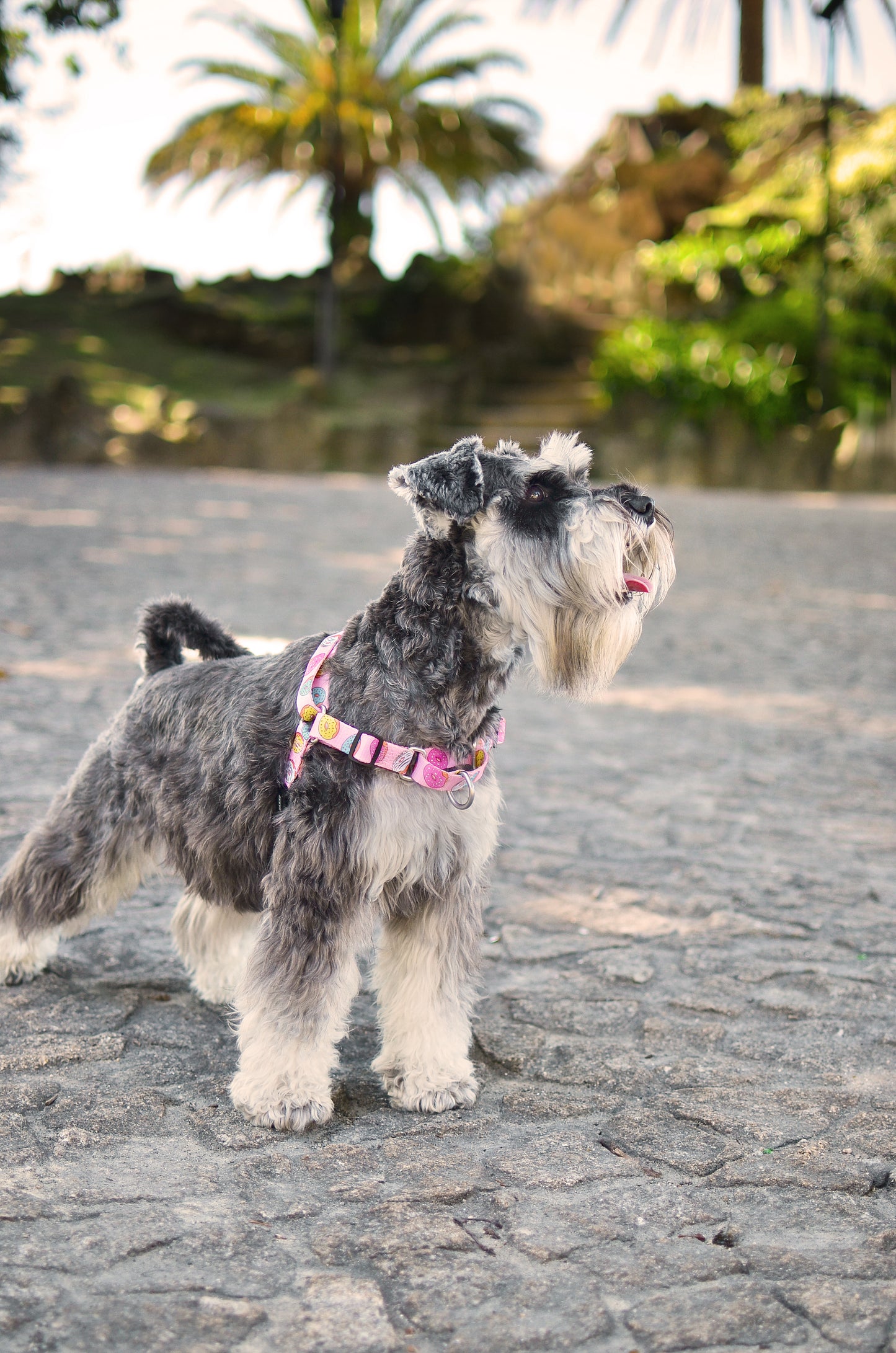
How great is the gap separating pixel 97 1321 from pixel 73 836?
62.8 inches

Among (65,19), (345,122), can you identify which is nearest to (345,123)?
(345,122)

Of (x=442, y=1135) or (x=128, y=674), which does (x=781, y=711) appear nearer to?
(x=128, y=674)

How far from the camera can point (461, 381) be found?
24.4m

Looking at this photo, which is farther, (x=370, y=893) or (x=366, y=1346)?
(x=370, y=893)

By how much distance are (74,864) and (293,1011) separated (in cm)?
95

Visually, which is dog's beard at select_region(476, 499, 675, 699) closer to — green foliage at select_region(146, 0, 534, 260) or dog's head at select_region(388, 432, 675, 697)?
dog's head at select_region(388, 432, 675, 697)

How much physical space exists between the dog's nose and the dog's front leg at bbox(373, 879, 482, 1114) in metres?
1.03

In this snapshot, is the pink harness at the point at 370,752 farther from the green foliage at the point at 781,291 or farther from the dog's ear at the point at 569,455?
the green foliage at the point at 781,291

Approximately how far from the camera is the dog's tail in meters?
3.58

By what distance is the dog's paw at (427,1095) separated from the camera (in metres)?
3.02

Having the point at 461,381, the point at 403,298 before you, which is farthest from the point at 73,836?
the point at 403,298

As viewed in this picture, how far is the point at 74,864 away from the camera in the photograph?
347cm

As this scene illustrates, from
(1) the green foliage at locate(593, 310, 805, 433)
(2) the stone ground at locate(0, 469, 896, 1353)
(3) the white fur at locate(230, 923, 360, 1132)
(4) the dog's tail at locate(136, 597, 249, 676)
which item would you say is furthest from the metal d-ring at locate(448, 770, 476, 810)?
(1) the green foliage at locate(593, 310, 805, 433)

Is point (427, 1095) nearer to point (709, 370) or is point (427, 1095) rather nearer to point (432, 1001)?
point (432, 1001)
